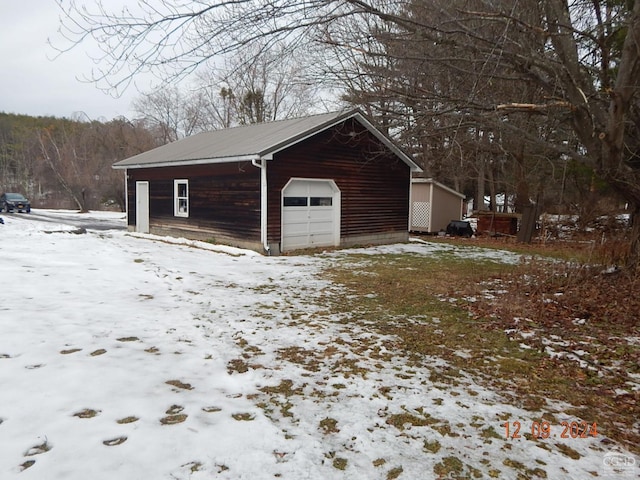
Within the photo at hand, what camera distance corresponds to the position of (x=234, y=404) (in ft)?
10.8

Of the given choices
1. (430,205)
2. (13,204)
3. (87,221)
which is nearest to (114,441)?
(430,205)

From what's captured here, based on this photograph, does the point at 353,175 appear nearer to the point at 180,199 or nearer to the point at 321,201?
the point at 321,201

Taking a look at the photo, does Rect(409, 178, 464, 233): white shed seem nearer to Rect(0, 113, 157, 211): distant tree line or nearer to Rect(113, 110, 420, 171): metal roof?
Rect(113, 110, 420, 171): metal roof

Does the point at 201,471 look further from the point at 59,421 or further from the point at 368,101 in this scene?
the point at 368,101

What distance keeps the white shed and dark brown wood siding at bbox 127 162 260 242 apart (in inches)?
393

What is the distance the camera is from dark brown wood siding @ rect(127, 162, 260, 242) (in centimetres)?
1244

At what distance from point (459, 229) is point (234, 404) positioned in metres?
18.5

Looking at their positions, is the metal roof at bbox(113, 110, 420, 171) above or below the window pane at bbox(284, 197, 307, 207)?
above

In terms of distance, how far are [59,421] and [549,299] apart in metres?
6.64

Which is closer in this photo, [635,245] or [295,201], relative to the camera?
[635,245]

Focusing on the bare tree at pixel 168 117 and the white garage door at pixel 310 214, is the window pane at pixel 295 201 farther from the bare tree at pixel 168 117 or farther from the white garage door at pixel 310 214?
the bare tree at pixel 168 117

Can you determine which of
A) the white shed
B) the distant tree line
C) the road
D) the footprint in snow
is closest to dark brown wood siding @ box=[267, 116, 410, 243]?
the white shed

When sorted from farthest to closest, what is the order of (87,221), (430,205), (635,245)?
1. (87,221)
2. (430,205)
3. (635,245)

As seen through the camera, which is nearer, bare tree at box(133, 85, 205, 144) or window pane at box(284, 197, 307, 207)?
window pane at box(284, 197, 307, 207)
